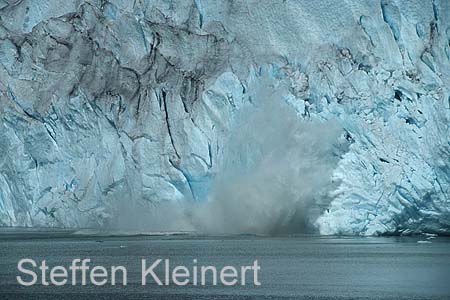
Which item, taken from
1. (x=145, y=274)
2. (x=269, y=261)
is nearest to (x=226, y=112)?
(x=269, y=261)

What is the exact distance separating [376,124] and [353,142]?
0.57 m

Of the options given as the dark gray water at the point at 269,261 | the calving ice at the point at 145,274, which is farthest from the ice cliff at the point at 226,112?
the calving ice at the point at 145,274

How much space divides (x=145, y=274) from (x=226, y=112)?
265 inches

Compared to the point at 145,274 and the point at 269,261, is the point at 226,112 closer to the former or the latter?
the point at 269,261

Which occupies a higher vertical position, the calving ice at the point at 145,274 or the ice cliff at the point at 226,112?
the ice cliff at the point at 226,112

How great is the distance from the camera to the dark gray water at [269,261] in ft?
36.6

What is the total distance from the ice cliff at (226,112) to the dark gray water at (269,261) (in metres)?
0.63

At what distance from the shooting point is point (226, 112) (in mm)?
19281

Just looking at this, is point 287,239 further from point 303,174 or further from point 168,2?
point 168,2

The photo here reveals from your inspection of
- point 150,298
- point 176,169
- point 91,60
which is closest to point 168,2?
point 91,60

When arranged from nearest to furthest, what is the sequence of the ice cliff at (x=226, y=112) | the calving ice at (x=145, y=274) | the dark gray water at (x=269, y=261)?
1. the dark gray water at (x=269, y=261)
2. the calving ice at (x=145, y=274)
3. the ice cliff at (x=226, y=112)

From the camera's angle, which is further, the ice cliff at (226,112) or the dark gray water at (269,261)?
the ice cliff at (226,112)

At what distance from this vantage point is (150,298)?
34.7ft

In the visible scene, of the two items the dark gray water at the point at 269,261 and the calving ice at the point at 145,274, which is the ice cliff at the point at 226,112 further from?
the calving ice at the point at 145,274
